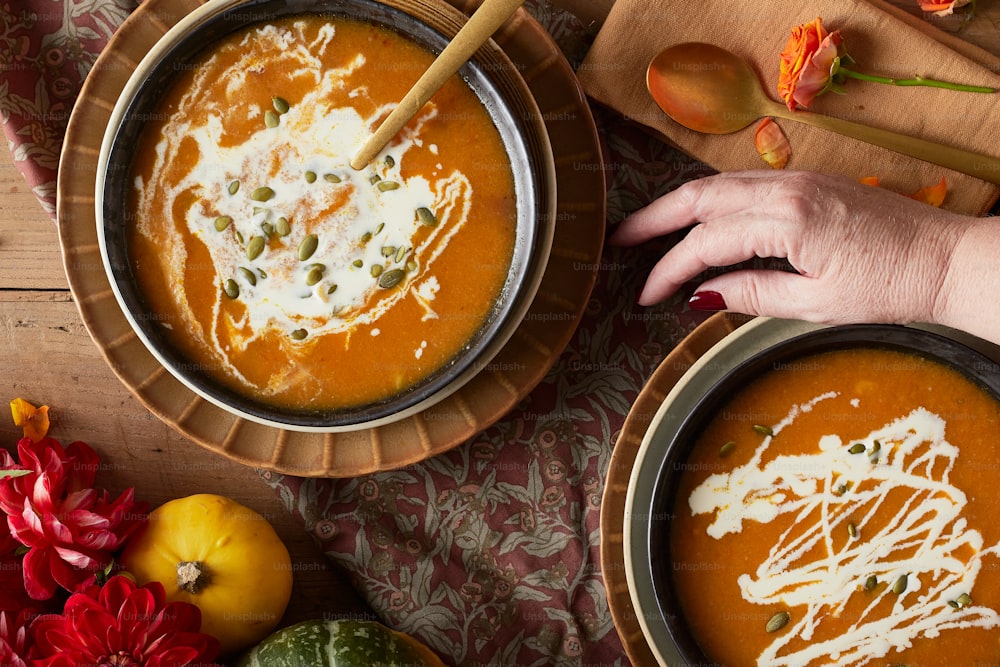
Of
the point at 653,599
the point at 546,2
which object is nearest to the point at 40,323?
the point at 546,2

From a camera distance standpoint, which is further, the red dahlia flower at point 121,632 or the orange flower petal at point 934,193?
the orange flower petal at point 934,193

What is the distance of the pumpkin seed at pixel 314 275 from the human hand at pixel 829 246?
0.93 metres

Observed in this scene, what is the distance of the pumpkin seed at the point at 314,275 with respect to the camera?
6.98 ft

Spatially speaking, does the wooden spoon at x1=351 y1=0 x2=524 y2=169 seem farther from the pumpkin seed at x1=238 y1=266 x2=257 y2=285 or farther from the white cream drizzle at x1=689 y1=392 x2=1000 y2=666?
the white cream drizzle at x1=689 y1=392 x2=1000 y2=666

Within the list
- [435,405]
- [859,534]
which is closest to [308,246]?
[435,405]

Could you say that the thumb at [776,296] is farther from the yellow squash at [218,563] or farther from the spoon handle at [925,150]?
the yellow squash at [218,563]

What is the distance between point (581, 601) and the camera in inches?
97.5

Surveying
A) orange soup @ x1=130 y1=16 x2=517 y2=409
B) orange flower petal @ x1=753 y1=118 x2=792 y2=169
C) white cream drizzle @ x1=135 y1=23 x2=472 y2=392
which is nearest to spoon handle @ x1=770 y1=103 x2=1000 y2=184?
orange flower petal @ x1=753 y1=118 x2=792 y2=169

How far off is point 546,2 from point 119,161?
3.89 feet

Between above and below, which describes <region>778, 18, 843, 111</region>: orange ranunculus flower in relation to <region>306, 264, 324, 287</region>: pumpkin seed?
above

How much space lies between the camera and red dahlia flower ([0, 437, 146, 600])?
2.16 metres

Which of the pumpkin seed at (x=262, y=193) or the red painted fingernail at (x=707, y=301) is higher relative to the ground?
the red painted fingernail at (x=707, y=301)

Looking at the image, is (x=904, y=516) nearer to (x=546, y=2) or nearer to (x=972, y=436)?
(x=972, y=436)

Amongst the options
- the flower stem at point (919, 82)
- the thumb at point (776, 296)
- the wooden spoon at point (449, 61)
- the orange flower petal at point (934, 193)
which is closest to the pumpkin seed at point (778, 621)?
the thumb at point (776, 296)
